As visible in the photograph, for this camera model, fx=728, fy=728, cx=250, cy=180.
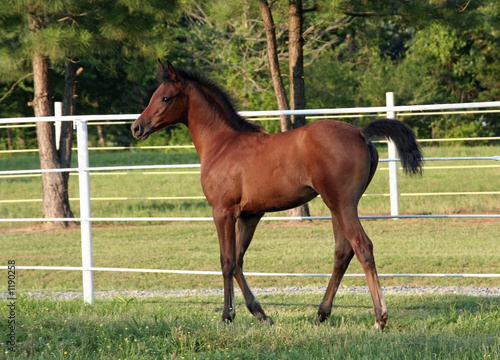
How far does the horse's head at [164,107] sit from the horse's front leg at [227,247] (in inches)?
33.3

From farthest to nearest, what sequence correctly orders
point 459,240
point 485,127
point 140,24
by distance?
point 485,127 < point 140,24 < point 459,240

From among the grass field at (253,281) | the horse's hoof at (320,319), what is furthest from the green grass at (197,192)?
the horse's hoof at (320,319)

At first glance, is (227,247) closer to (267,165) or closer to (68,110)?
(267,165)

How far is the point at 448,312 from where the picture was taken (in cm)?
629

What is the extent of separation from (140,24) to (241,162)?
791 cm

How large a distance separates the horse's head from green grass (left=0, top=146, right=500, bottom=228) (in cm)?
629

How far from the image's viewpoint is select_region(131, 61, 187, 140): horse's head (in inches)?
227

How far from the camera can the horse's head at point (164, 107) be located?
5.78m

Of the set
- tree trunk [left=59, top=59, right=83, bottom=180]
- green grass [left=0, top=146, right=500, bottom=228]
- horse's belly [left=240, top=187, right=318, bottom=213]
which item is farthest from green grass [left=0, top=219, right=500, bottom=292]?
horse's belly [left=240, top=187, right=318, bottom=213]

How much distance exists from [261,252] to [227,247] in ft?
16.0

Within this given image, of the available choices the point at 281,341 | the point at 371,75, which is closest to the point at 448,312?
the point at 281,341

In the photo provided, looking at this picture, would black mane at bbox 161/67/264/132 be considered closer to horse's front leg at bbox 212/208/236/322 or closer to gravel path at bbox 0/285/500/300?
horse's front leg at bbox 212/208/236/322

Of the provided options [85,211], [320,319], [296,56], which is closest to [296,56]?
[296,56]

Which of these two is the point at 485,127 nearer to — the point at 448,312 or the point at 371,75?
the point at 371,75
